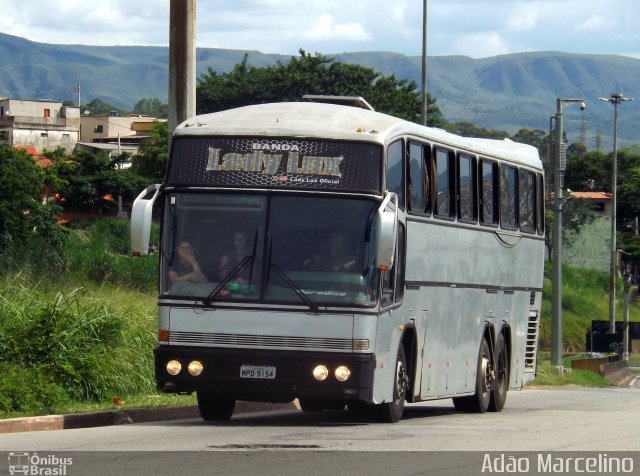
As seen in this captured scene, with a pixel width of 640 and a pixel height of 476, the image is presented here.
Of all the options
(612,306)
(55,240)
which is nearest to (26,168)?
(55,240)

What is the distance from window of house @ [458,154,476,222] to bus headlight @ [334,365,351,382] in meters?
4.49

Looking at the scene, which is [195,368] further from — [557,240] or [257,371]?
[557,240]

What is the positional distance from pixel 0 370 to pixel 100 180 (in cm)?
8129

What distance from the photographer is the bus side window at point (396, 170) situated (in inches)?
Result: 591

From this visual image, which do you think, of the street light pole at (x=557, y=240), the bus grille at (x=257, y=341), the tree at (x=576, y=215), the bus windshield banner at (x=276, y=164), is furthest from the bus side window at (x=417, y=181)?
the tree at (x=576, y=215)

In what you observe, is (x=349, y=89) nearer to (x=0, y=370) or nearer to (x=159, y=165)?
(x=159, y=165)

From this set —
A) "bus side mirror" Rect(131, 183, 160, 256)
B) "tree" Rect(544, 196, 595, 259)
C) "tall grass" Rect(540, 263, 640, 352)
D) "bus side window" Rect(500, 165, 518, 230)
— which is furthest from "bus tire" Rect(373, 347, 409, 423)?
"tree" Rect(544, 196, 595, 259)

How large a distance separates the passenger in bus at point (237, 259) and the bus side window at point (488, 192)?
5.59 metres

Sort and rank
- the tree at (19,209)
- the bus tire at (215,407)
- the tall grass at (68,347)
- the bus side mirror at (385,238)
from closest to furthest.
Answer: the bus side mirror at (385,238)
the bus tire at (215,407)
the tall grass at (68,347)
the tree at (19,209)

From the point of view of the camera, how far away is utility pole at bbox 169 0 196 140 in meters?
18.9

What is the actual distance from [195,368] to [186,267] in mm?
1069

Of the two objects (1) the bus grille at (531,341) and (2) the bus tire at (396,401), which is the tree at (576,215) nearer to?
(1) the bus grille at (531,341)

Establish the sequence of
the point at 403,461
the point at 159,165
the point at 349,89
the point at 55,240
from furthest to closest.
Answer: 1. the point at 159,165
2. the point at 349,89
3. the point at 55,240
4. the point at 403,461

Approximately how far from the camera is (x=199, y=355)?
14.4m
